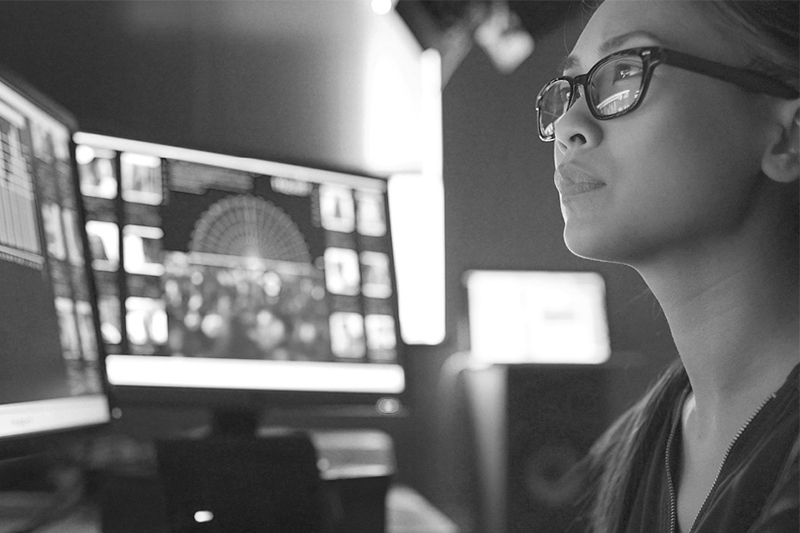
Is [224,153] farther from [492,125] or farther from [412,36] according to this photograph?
[492,125]

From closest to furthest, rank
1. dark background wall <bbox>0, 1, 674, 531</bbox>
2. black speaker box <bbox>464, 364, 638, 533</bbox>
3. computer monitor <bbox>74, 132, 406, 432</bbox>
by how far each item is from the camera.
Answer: computer monitor <bbox>74, 132, 406, 432</bbox>, dark background wall <bbox>0, 1, 674, 531</bbox>, black speaker box <bbox>464, 364, 638, 533</bbox>

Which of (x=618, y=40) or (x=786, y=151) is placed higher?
(x=618, y=40)

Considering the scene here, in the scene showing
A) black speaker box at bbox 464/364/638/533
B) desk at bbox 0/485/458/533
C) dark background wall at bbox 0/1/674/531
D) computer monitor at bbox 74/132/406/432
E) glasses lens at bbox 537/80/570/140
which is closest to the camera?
glasses lens at bbox 537/80/570/140

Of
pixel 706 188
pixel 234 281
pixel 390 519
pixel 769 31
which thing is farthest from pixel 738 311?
pixel 234 281

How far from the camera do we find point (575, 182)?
626 millimetres

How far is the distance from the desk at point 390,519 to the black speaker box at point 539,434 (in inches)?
14.0

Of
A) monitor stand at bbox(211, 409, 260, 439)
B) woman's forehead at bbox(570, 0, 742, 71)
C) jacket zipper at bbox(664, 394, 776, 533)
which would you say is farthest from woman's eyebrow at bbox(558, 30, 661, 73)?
monitor stand at bbox(211, 409, 260, 439)

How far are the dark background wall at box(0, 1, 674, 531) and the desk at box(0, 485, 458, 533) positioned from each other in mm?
310

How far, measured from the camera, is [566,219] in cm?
64

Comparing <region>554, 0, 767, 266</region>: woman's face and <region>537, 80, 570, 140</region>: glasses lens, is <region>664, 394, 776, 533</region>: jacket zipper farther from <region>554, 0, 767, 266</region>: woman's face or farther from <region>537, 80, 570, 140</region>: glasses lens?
<region>537, 80, 570, 140</region>: glasses lens

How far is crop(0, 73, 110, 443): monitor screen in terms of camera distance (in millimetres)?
710

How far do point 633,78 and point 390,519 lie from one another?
0.69 m

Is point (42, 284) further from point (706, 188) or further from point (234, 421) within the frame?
point (706, 188)

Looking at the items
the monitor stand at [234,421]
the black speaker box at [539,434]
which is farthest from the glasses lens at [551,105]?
the black speaker box at [539,434]
